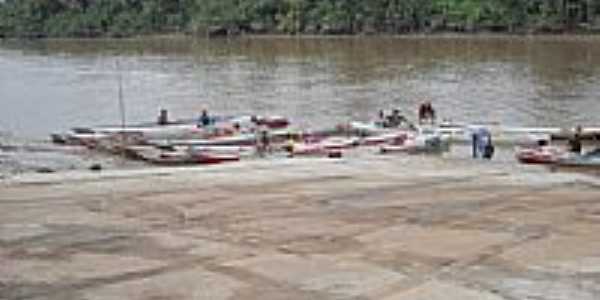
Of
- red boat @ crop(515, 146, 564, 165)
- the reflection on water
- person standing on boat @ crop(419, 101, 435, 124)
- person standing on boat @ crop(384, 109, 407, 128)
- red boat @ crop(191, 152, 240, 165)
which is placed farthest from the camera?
the reflection on water

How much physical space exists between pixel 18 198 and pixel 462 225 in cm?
923

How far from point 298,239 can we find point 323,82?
6331 cm

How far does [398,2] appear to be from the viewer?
154 meters

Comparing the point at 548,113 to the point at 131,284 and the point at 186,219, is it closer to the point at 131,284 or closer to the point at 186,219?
the point at 186,219

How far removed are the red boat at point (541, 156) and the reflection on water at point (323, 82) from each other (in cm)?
1804

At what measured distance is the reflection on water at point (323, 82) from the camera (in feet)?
202

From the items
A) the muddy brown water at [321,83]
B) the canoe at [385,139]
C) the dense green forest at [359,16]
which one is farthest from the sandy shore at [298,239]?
the dense green forest at [359,16]

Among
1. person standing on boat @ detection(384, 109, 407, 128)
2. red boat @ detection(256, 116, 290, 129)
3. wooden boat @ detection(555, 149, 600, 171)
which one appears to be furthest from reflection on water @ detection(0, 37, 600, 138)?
wooden boat @ detection(555, 149, 600, 171)

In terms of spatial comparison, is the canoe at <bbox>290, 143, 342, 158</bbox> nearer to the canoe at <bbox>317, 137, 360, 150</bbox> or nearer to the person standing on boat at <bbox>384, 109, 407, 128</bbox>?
the canoe at <bbox>317, 137, 360, 150</bbox>

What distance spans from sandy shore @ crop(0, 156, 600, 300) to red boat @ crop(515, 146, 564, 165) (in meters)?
7.36

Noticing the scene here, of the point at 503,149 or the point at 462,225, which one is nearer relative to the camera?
the point at 462,225

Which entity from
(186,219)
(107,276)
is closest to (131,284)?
(107,276)

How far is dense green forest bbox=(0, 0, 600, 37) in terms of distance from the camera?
137 meters

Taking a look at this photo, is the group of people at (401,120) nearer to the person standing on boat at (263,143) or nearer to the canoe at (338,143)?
the canoe at (338,143)
